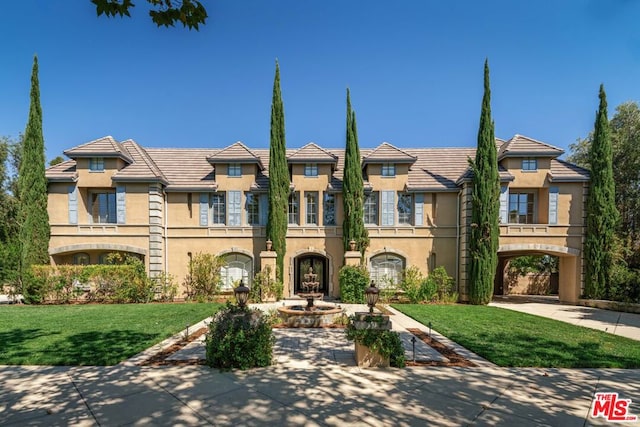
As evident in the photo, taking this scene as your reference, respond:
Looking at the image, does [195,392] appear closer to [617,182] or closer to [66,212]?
[66,212]

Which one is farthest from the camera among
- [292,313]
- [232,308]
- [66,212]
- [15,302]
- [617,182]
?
[617,182]

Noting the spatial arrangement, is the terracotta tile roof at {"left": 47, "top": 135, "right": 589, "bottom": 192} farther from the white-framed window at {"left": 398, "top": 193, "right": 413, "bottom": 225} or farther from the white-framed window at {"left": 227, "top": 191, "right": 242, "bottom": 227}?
the white-framed window at {"left": 227, "top": 191, "right": 242, "bottom": 227}

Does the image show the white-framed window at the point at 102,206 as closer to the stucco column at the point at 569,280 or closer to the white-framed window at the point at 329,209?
the white-framed window at the point at 329,209

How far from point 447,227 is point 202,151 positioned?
1579 cm

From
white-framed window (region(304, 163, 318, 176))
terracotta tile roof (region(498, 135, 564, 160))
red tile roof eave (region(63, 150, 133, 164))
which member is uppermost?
terracotta tile roof (region(498, 135, 564, 160))

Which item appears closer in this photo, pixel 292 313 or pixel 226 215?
pixel 292 313

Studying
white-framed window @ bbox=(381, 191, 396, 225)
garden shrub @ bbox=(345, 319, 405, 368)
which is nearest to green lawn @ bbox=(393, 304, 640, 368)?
garden shrub @ bbox=(345, 319, 405, 368)

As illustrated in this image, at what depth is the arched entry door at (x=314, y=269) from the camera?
17141 millimetres

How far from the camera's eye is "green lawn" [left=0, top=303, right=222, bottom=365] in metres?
6.40

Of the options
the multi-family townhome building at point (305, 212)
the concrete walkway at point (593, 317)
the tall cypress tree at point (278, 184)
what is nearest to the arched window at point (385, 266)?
the multi-family townhome building at point (305, 212)

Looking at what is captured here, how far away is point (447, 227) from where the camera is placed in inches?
633

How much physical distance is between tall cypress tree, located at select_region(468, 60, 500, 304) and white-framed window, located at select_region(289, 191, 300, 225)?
906cm

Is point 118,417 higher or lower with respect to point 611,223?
lower

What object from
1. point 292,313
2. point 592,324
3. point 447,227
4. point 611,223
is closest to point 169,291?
point 292,313
